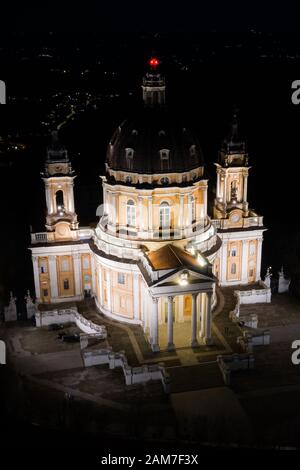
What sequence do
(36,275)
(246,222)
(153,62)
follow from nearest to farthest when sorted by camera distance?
(153,62), (36,275), (246,222)

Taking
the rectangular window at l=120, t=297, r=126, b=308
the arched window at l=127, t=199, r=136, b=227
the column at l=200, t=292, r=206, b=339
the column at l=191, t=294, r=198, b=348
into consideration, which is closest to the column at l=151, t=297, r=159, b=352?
the column at l=191, t=294, r=198, b=348

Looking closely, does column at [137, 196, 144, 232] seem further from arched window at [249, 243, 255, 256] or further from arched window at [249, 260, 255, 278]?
arched window at [249, 260, 255, 278]

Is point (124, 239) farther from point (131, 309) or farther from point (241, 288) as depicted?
point (241, 288)

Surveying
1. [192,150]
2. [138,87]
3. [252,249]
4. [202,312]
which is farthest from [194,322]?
[138,87]

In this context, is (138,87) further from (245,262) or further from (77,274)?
(77,274)

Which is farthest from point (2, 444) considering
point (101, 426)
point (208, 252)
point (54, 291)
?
point (208, 252)
